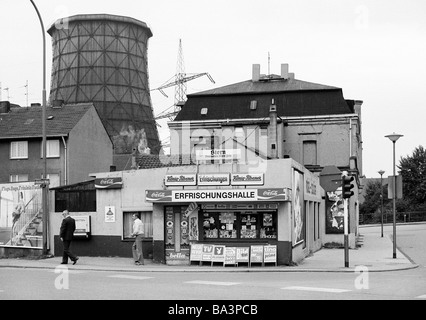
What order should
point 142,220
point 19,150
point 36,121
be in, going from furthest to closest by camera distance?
1. point 36,121
2. point 19,150
3. point 142,220

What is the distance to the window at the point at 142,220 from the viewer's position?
28.2m

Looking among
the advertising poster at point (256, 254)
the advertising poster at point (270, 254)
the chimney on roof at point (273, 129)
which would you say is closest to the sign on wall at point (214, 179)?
the advertising poster at point (256, 254)

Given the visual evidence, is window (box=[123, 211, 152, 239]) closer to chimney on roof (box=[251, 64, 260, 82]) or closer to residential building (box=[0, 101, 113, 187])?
residential building (box=[0, 101, 113, 187])

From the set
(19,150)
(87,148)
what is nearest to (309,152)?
(87,148)

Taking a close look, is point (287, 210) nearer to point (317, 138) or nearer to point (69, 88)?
point (317, 138)

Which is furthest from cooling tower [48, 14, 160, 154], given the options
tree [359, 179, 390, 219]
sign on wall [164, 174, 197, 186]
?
sign on wall [164, 174, 197, 186]

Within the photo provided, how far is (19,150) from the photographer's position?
52.3 metres

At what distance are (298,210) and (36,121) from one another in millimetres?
29888

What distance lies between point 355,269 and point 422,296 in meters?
8.71

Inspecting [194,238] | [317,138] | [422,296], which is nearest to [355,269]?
[194,238]

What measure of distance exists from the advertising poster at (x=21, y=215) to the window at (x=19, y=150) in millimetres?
20778

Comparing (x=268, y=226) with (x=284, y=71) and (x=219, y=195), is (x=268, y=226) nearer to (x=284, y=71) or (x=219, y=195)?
(x=219, y=195)

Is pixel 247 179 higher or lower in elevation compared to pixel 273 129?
lower
